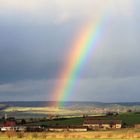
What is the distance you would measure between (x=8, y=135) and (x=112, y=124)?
4844cm

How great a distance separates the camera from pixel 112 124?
89.9 meters

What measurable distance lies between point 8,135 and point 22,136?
1.62 metres

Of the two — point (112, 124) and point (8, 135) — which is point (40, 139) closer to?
point (8, 135)

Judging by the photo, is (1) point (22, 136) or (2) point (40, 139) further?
(1) point (22, 136)

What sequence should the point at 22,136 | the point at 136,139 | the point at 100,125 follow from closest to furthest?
the point at 136,139 → the point at 22,136 → the point at 100,125

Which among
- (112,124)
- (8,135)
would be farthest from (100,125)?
(8,135)

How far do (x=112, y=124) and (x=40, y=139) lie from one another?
51326 mm

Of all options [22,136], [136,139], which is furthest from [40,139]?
[136,139]

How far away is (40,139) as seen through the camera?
40.3m

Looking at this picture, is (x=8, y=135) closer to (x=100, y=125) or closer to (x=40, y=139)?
(x=40, y=139)

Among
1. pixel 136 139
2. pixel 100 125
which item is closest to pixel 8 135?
pixel 136 139

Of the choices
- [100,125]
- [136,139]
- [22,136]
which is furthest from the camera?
[100,125]

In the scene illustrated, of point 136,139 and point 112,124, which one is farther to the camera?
point 112,124

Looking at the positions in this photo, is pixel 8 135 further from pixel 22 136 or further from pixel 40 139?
pixel 40 139
